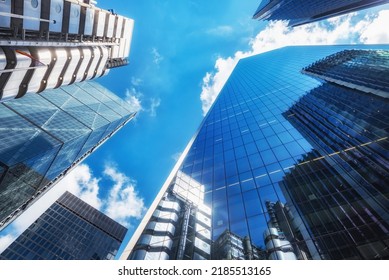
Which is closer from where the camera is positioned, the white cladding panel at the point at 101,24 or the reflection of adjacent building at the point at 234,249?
the reflection of adjacent building at the point at 234,249

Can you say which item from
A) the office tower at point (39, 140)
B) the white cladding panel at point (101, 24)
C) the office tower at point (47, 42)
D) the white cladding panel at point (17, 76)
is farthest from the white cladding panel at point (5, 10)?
the office tower at point (39, 140)

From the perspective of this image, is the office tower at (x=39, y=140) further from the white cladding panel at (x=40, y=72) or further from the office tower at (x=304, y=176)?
the office tower at (x=304, y=176)

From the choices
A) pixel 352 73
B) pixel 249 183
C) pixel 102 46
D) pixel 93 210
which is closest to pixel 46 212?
pixel 93 210

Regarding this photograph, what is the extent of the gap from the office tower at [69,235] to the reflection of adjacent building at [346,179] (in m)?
90.9

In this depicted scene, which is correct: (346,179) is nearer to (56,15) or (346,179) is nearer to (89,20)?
(56,15)

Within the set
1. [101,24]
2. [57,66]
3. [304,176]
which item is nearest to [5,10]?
[57,66]

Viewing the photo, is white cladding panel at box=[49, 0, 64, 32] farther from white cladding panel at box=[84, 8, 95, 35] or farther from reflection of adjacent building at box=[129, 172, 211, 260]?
reflection of adjacent building at box=[129, 172, 211, 260]

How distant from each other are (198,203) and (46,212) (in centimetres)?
10414

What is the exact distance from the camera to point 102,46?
2703cm

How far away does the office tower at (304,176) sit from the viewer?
14.3 metres

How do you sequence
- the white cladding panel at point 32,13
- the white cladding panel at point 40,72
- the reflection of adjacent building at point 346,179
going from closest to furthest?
the reflection of adjacent building at point 346,179 → the white cladding panel at point 32,13 → the white cladding panel at point 40,72

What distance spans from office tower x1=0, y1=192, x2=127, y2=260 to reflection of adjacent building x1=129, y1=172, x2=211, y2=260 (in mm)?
80254

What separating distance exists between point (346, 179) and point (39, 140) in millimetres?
44422
